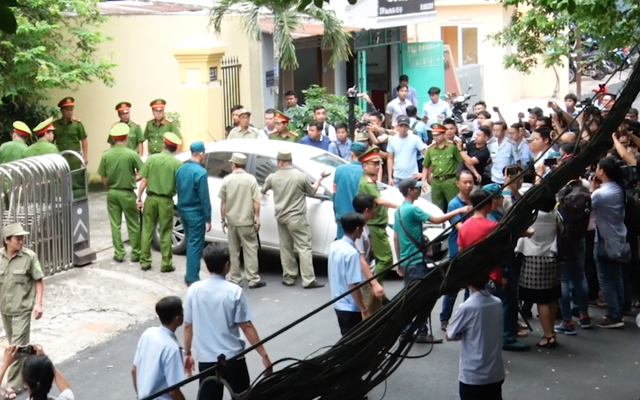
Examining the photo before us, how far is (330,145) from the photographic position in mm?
15453

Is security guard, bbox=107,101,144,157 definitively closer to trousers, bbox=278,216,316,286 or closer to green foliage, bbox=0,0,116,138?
green foliage, bbox=0,0,116,138

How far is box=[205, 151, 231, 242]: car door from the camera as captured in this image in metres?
13.4

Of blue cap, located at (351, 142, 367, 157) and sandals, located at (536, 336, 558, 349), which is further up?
blue cap, located at (351, 142, 367, 157)

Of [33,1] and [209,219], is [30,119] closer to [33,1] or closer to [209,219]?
[33,1]

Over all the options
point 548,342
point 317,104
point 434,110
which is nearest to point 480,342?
point 548,342

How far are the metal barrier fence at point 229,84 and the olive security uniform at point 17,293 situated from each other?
9231 mm

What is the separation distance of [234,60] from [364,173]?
793 centimetres

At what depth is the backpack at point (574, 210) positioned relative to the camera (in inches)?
405

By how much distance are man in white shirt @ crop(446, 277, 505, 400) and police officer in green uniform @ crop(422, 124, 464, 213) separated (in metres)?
7.21

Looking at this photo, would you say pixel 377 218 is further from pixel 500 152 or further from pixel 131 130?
pixel 131 130

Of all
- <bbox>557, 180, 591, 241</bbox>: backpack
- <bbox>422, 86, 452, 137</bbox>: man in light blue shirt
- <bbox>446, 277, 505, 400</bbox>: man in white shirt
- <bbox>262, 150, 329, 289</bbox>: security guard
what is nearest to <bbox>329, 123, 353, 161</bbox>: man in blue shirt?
<bbox>262, 150, 329, 289</bbox>: security guard

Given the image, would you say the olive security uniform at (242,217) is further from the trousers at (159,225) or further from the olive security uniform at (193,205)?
the trousers at (159,225)

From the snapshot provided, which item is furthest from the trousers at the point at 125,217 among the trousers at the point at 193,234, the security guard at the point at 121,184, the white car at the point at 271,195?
the trousers at the point at 193,234

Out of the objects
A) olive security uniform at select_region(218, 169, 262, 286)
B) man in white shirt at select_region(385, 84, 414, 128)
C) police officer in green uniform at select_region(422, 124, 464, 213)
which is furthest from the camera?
man in white shirt at select_region(385, 84, 414, 128)
